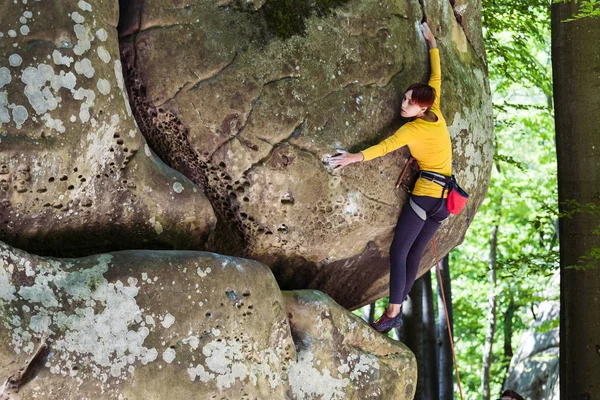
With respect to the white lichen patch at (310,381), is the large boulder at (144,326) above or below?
above

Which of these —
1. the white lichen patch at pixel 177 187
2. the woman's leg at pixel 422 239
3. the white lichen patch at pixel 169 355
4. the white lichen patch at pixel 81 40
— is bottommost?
the white lichen patch at pixel 169 355

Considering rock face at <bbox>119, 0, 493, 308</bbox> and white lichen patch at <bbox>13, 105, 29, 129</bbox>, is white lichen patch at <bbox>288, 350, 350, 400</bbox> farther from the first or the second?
white lichen patch at <bbox>13, 105, 29, 129</bbox>

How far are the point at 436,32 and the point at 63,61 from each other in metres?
3.18

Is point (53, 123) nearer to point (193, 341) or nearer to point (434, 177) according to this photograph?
point (193, 341)

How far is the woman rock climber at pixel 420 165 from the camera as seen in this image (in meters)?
5.58

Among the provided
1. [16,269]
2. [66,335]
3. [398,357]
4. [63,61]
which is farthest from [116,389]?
[398,357]

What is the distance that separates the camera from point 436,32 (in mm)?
Answer: 6430

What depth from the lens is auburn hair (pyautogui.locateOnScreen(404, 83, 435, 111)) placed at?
5.58 meters

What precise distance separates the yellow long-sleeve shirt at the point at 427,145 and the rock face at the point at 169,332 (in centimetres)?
114

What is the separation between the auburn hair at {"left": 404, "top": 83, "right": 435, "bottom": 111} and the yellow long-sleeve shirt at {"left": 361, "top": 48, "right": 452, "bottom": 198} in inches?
6.1

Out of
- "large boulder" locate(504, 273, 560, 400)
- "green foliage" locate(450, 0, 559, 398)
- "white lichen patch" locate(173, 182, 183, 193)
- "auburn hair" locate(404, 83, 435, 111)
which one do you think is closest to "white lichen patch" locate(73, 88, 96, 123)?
"white lichen patch" locate(173, 182, 183, 193)

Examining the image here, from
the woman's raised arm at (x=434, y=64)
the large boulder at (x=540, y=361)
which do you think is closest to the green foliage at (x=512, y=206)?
the large boulder at (x=540, y=361)

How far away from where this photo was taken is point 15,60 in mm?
4488

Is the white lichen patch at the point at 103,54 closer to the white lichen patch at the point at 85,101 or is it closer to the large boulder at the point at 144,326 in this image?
the white lichen patch at the point at 85,101
